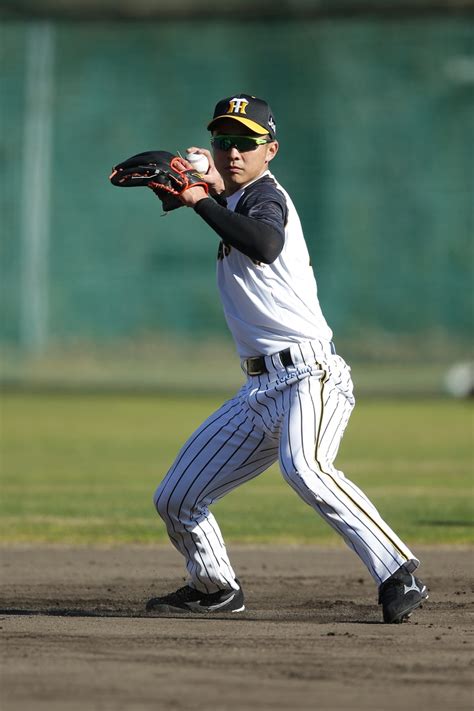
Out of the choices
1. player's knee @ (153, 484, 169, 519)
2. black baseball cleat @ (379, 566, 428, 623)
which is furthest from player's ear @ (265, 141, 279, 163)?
black baseball cleat @ (379, 566, 428, 623)

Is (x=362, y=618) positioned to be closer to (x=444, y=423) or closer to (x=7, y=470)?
(x=7, y=470)

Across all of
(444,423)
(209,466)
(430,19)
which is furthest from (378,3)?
(209,466)

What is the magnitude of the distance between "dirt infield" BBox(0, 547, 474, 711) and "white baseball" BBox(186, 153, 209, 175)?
1.70 meters

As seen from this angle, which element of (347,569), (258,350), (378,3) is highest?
(378,3)

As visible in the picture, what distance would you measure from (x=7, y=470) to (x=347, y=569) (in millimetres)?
5644

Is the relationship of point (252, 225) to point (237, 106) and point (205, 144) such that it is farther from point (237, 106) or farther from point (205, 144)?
point (205, 144)

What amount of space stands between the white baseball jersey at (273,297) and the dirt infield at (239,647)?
1.04m

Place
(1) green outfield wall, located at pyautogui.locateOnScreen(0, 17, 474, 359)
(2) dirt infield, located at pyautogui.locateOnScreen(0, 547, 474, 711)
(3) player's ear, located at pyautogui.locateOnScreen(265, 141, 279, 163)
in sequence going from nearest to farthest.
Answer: (2) dirt infield, located at pyautogui.locateOnScreen(0, 547, 474, 711), (3) player's ear, located at pyautogui.locateOnScreen(265, 141, 279, 163), (1) green outfield wall, located at pyautogui.locateOnScreen(0, 17, 474, 359)

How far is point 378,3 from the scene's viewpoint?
2338 centimetres

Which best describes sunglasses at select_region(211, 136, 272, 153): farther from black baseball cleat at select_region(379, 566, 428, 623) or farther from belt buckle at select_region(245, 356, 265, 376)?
black baseball cleat at select_region(379, 566, 428, 623)

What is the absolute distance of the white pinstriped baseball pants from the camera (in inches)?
190

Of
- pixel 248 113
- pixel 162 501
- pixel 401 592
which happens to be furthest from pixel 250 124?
pixel 401 592

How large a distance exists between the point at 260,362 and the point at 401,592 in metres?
0.95

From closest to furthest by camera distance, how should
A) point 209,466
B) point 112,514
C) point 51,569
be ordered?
1. point 209,466
2. point 51,569
3. point 112,514
